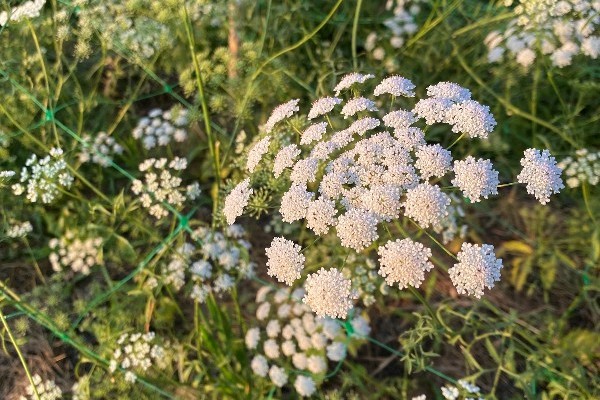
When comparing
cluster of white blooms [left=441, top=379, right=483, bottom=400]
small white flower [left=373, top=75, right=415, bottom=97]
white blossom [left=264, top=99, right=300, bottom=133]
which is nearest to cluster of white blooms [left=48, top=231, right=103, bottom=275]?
white blossom [left=264, top=99, right=300, bottom=133]

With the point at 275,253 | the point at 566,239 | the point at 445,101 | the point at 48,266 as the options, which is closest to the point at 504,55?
the point at 566,239

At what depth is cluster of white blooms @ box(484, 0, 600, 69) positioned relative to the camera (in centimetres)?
261

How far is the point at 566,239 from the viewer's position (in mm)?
2896

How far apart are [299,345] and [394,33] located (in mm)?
2024

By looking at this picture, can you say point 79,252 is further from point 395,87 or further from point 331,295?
point 395,87

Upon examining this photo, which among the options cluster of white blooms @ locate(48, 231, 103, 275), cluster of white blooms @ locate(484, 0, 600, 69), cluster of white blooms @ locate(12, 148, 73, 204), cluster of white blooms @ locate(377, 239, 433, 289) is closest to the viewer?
cluster of white blooms @ locate(377, 239, 433, 289)

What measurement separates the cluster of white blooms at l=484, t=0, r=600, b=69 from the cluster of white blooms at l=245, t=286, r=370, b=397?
5.49 ft

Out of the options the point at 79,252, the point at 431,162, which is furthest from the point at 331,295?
the point at 79,252

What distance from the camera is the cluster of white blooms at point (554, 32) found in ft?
8.55

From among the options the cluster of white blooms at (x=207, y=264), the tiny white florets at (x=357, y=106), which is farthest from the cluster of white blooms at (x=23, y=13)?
the tiny white florets at (x=357, y=106)

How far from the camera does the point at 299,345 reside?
261cm

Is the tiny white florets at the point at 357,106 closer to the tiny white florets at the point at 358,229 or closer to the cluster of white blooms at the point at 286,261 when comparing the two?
the tiny white florets at the point at 358,229

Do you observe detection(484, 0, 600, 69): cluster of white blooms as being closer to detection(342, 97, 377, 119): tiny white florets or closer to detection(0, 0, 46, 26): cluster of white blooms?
detection(342, 97, 377, 119): tiny white florets

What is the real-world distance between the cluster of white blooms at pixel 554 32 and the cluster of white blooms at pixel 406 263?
161 cm
